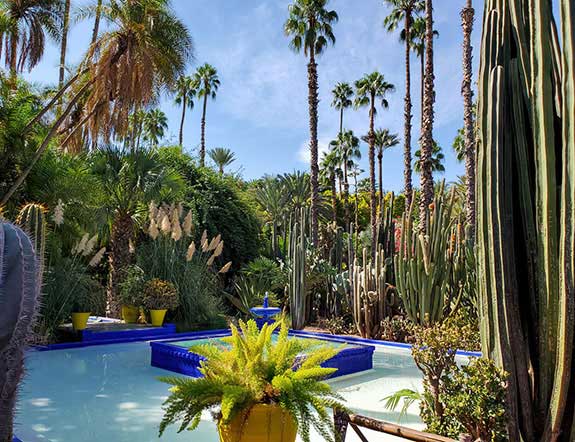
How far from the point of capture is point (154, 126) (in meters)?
39.8

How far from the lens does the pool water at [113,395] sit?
16.1ft

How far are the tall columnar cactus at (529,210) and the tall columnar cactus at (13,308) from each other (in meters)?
2.79

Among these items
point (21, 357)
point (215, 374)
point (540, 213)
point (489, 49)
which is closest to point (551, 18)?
point (489, 49)

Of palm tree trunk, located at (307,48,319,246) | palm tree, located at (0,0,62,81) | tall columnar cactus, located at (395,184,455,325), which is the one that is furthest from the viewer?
palm tree trunk, located at (307,48,319,246)

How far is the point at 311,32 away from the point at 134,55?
747cm

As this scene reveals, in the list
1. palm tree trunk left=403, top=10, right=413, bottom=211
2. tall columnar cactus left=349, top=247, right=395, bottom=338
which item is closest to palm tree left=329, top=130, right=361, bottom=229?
palm tree trunk left=403, top=10, right=413, bottom=211

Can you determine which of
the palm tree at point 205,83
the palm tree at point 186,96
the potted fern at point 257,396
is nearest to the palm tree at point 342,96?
the palm tree at point 205,83

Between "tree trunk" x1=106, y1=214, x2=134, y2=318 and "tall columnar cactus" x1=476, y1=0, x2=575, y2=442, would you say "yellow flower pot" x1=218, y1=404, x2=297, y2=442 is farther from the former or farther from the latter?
"tree trunk" x1=106, y1=214, x2=134, y2=318

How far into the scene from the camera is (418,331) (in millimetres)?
4320

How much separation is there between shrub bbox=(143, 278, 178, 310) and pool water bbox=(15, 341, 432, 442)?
5.09 feet

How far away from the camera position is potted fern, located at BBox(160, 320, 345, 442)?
10.2 feet

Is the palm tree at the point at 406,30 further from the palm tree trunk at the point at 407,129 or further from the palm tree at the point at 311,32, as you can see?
the palm tree at the point at 311,32

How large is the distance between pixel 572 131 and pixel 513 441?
189cm

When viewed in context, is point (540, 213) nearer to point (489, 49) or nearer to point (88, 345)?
point (489, 49)
